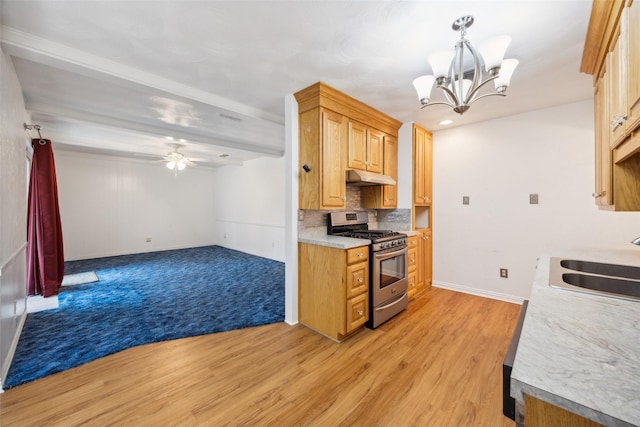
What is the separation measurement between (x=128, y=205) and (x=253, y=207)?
3.32 metres

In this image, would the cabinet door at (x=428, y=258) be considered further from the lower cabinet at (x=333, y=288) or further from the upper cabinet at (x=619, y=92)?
the upper cabinet at (x=619, y=92)

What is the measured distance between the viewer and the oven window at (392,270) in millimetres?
2852

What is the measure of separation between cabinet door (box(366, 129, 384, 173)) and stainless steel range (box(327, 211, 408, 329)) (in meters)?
0.71

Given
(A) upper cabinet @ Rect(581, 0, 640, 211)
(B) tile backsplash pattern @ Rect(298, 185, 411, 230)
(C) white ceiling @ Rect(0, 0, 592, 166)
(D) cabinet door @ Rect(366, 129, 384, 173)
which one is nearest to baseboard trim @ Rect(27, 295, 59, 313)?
(C) white ceiling @ Rect(0, 0, 592, 166)

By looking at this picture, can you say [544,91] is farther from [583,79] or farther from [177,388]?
[177,388]

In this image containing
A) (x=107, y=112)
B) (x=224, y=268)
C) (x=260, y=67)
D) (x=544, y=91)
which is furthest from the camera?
(x=224, y=268)

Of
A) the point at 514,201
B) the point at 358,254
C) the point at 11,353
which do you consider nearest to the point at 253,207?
the point at 358,254

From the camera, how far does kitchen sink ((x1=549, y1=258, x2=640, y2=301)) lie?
4.64 feet

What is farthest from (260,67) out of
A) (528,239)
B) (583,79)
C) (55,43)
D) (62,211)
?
(62,211)

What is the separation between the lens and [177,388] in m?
1.90

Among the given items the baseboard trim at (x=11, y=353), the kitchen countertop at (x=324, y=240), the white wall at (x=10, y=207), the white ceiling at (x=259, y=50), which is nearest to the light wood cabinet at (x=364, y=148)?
the white ceiling at (x=259, y=50)

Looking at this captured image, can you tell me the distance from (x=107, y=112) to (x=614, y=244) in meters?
6.15

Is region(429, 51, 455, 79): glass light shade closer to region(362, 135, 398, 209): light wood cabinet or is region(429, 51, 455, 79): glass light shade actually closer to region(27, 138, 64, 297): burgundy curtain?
region(362, 135, 398, 209): light wood cabinet

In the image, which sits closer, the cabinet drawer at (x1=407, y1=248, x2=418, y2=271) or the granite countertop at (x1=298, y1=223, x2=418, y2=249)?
the granite countertop at (x1=298, y1=223, x2=418, y2=249)
